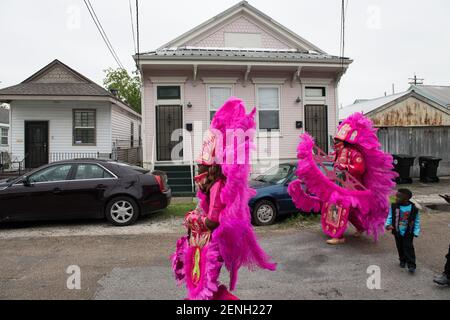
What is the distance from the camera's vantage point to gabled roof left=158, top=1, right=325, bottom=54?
48.6 ft

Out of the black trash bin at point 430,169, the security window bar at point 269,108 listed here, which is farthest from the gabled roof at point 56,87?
the black trash bin at point 430,169

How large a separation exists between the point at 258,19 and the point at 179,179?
7.86 m

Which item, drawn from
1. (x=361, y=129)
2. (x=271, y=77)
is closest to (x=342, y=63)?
(x=271, y=77)

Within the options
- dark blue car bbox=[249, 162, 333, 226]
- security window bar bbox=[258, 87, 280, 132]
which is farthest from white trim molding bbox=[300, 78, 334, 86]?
dark blue car bbox=[249, 162, 333, 226]

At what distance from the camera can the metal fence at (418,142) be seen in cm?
1545

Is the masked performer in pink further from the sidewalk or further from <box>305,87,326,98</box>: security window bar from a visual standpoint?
<box>305,87,326,98</box>: security window bar

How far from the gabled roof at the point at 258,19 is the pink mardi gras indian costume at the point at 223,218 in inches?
A: 503

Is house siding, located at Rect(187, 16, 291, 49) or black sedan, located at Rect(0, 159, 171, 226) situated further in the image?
house siding, located at Rect(187, 16, 291, 49)

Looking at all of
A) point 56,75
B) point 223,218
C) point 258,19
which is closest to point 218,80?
point 258,19

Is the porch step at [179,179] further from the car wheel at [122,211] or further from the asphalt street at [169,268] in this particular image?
the asphalt street at [169,268]

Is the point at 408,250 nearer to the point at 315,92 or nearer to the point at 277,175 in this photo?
the point at 277,175

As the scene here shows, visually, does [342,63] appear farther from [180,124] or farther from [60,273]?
[60,273]
